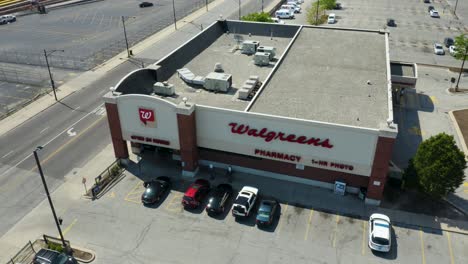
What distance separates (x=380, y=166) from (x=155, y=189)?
22.0 meters

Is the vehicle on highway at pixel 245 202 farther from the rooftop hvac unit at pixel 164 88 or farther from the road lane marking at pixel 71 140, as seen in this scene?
the road lane marking at pixel 71 140

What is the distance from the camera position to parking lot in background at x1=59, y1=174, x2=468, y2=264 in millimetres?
34750

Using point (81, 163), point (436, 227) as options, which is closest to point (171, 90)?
point (81, 163)

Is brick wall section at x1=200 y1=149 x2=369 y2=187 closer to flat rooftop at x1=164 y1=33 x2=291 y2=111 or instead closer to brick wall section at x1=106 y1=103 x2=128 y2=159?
flat rooftop at x1=164 y1=33 x2=291 y2=111

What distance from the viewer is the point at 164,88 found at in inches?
1807

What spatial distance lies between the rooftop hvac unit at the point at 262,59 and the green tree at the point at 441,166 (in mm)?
23136

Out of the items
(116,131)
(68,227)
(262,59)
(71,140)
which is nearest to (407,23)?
(262,59)

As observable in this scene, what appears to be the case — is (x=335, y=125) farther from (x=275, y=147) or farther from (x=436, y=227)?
(x=436, y=227)

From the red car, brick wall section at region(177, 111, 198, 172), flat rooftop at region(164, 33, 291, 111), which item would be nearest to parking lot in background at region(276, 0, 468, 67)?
flat rooftop at region(164, 33, 291, 111)

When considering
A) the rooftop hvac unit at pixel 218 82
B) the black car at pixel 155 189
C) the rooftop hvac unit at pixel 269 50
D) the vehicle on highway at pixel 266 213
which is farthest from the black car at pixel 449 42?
the black car at pixel 155 189

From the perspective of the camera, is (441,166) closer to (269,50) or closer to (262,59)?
(262,59)

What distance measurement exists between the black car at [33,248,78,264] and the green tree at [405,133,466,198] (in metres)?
32.8

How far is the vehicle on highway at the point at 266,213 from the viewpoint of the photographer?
37.4 meters

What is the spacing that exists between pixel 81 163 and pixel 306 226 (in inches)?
1054
